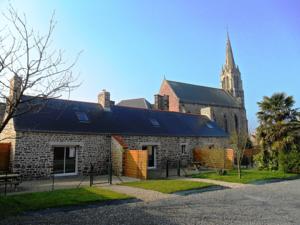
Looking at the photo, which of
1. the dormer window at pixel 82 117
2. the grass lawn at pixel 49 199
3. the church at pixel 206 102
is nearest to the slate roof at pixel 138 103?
the church at pixel 206 102

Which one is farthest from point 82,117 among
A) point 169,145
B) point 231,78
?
point 231,78

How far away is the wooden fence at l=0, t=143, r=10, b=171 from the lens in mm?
15453

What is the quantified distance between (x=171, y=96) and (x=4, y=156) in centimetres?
2860

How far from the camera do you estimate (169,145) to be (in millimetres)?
21750

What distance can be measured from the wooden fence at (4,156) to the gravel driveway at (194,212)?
9.39 meters

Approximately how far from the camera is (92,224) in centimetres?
662

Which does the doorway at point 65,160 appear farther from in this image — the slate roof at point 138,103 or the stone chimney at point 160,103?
the slate roof at point 138,103

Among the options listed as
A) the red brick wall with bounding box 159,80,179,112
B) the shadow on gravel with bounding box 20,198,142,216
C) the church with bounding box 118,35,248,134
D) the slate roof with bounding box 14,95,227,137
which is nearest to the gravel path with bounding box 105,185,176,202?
the shadow on gravel with bounding box 20,198,142,216

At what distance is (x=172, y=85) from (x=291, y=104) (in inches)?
963

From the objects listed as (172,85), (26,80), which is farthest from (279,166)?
(172,85)

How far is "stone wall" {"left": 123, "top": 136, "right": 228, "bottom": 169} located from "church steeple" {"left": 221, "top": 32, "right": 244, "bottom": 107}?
118 feet

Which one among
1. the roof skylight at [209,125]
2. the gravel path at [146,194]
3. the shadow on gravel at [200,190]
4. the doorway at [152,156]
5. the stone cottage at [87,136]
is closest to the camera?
the gravel path at [146,194]

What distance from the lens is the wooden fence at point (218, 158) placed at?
69.9 feet

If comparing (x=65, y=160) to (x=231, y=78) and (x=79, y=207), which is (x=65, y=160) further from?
(x=231, y=78)
